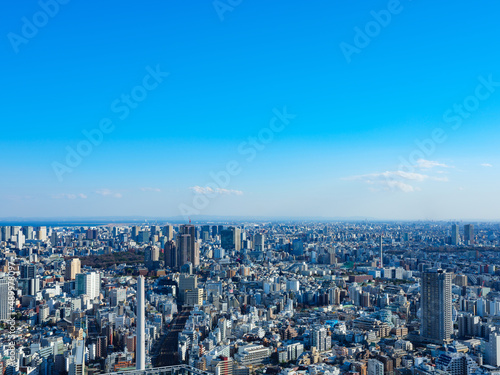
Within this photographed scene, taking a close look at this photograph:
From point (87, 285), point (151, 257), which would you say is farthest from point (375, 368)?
point (151, 257)

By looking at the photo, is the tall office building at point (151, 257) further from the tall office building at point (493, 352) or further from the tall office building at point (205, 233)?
the tall office building at point (493, 352)

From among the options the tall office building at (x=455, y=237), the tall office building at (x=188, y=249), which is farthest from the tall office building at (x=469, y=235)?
the tall office building at (x=188, y=249)

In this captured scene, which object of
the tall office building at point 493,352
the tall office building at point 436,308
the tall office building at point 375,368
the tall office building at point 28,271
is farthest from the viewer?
the tall office building at point 28,271

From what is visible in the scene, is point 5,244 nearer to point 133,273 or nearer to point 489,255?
point 133,273

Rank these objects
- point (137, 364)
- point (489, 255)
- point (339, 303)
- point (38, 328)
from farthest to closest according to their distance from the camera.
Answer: point (489, 255) < point (339, 303) < point (38, 328) < point (137, 364)

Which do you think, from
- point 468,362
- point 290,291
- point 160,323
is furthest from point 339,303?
point 468,362

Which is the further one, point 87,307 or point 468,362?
point 87,307

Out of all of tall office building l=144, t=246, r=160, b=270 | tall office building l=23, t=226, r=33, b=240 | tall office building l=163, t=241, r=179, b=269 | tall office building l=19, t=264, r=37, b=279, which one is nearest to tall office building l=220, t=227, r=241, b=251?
tall office building l=163, t=241, r=179, b=269
